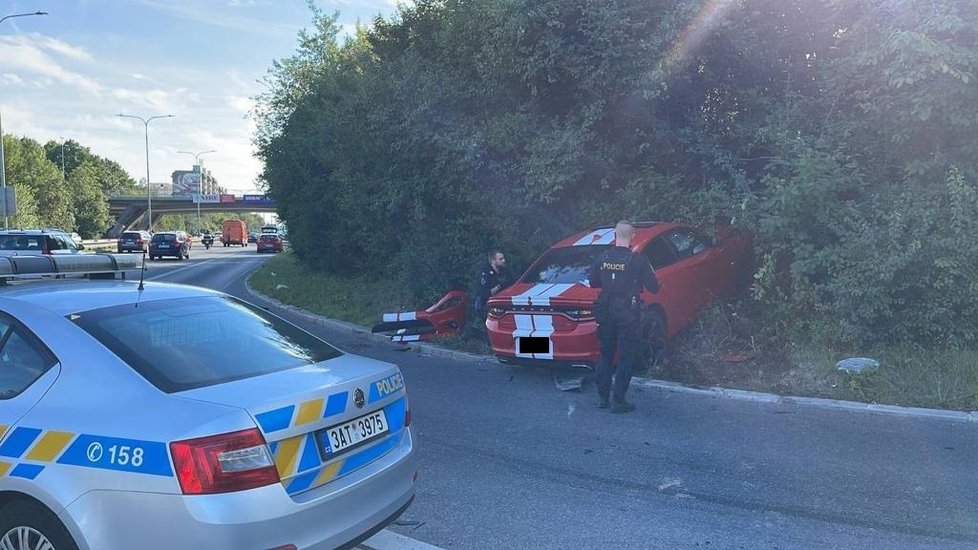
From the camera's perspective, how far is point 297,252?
24391mm

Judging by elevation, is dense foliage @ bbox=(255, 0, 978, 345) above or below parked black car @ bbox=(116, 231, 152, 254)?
above

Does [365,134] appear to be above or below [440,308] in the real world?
above

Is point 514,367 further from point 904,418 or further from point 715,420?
point 904,418

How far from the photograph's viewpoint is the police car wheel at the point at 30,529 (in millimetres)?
2904

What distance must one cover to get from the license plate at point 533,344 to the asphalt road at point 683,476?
0.50 meters

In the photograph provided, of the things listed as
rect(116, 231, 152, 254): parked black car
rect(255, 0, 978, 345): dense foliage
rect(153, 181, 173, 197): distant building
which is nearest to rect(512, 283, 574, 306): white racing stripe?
rect(255, 0, 978, 345): dense foliage

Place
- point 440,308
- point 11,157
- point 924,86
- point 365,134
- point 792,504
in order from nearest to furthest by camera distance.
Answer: point 792,504, point 924,86, point 440,308, point 365,134, point 11,157

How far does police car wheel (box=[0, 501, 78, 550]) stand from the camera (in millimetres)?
Result: 2904

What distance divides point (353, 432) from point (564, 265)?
18.2ft

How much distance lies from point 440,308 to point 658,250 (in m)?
3.81

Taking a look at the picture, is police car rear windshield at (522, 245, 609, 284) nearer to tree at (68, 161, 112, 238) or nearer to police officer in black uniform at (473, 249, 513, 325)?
police officer in black uniform at (473, 249, 513, 325)

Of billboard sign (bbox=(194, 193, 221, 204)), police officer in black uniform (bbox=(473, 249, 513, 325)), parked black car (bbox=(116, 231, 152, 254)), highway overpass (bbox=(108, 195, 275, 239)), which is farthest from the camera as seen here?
highway overpass (bbox=(108, 195, 275, 239))

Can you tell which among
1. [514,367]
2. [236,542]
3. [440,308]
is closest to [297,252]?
[440,308]

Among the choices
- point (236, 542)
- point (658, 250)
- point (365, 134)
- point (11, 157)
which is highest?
point (11, 157)
